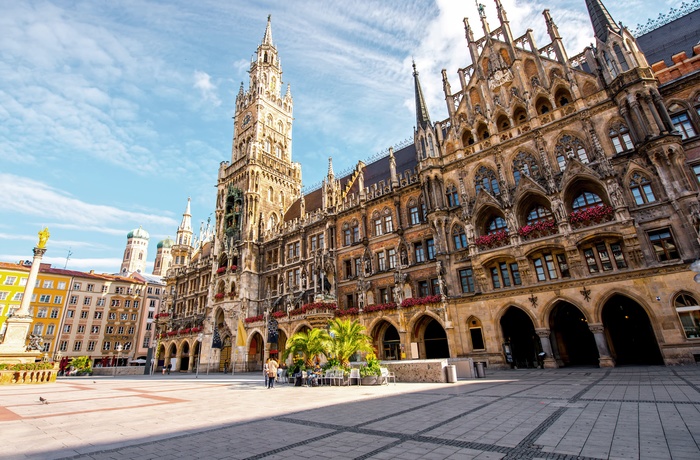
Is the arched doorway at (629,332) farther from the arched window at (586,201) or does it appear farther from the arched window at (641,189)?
the arched window at (641,189)

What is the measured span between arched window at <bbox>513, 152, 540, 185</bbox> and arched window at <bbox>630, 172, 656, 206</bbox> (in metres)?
5.13

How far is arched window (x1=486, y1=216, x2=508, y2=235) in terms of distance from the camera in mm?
24470

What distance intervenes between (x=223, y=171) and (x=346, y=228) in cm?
2707

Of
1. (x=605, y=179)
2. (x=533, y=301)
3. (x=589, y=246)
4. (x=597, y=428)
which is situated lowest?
(x=597, y=428)

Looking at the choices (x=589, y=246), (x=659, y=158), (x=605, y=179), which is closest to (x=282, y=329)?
(x=589, y=246)

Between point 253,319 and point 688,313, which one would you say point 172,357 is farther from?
point 688,313

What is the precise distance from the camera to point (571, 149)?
22188 millimetres

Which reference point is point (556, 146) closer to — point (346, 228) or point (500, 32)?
point (500, 32)

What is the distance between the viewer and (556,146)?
74.9ft

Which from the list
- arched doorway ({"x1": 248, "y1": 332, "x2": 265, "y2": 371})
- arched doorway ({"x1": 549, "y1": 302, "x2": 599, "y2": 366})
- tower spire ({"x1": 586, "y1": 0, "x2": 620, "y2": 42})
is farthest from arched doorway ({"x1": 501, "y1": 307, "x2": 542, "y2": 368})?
arched doorway ({"x1": 248, "y1": 332, "x2": 265, "y2": 371})

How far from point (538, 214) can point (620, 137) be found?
21.0 feet

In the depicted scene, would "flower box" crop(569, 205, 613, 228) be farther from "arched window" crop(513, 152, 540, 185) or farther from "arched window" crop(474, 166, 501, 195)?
"arched window" crop(474, 166, 501, 195)

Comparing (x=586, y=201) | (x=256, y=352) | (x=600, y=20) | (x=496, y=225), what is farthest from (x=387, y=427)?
(x=256, y=352)

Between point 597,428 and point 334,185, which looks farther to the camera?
point 334,185
